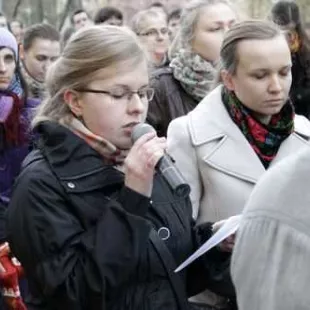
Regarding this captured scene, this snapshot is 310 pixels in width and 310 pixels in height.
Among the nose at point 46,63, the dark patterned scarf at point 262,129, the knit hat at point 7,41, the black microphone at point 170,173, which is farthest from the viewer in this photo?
the nose at point 46,63

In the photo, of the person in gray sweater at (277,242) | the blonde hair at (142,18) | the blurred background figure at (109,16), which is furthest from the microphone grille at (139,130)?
the blurred background figure at (109,16)

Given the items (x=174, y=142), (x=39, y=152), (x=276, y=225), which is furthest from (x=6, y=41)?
(x=276, y=225)

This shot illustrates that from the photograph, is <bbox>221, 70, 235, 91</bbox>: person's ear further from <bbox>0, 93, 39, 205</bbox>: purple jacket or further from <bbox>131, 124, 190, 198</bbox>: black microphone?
<bbox>0, 93, 39, 205</bbox>: purple jacket

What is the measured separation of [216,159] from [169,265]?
2.63 ft

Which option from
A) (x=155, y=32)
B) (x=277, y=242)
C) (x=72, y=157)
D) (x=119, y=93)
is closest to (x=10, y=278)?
(x=72, y=157)

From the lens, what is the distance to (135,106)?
271 centimetres

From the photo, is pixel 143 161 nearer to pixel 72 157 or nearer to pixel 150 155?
pixel 150 155

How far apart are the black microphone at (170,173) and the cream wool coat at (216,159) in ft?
2.60

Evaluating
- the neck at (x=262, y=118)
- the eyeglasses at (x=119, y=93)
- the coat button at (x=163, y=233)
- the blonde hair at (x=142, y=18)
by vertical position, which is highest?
the eyeglasses at (x=119, y=93)

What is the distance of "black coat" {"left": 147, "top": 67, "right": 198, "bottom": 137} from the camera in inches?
199

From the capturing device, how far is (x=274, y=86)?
3.42 m

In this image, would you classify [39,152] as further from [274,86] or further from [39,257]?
→ [274,86]

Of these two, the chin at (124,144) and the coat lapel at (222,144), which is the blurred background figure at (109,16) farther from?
the chin at (124,144)

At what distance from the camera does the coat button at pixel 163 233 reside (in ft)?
8.99
